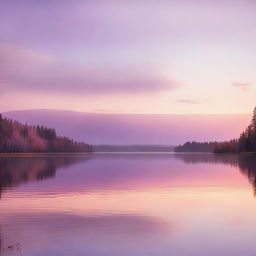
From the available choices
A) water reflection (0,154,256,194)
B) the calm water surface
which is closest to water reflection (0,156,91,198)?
water reflection (0,154,256,194)

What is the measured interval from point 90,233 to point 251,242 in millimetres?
7181

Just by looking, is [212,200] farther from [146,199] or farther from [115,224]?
[115,224]

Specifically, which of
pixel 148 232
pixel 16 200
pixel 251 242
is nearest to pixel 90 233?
pixel 148 232

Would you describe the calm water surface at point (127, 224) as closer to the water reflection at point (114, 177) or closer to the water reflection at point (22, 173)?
the water reflection at point (114, 177)

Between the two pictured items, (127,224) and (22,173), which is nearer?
(127,224)

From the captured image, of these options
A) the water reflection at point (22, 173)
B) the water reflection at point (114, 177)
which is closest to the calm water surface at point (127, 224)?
the water reflection at point (114, 177)

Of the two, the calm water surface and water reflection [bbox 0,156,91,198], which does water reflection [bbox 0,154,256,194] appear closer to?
water reflection [bbox 0,156,91,198]

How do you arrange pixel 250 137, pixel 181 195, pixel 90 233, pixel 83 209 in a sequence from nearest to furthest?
pixel 90 233 → pixel 83 209 → pixel 181 195 → pixel 250 137

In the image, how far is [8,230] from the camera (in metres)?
23.7

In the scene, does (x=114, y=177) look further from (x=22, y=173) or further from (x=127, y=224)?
(x=127, y=224)

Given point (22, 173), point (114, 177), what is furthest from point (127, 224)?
point (22, 173)

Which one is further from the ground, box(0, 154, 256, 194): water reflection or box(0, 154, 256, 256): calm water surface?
box(0, 154, 256, 256): calm water surface

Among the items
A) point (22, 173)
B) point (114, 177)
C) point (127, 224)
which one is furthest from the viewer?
point (22, 173)

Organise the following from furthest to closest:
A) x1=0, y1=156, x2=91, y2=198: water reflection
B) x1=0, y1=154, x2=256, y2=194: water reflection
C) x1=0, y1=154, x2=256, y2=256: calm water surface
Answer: x1=0, y1=156, x2=91, y2=198: water reflection
x1=0, y1=154, x2=256, y2=194: water reflection
x1=0, y1=154, x2=256, y2=256: calm water surface
